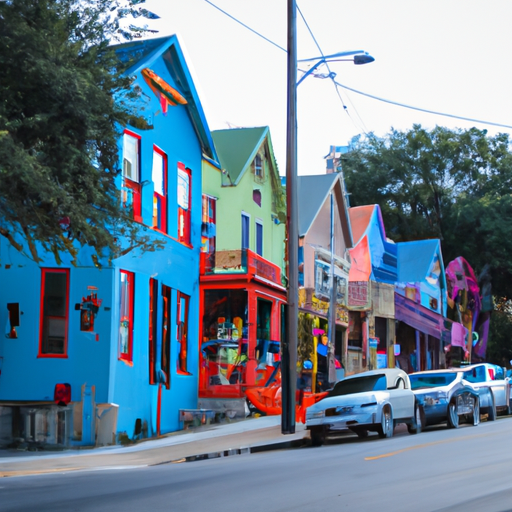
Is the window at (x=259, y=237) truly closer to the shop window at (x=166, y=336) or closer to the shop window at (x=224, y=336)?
the shop window at (x=224, y=336)

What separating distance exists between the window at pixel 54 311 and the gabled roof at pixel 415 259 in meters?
28.7

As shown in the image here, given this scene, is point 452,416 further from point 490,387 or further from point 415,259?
point 415,259

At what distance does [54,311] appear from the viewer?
→ 63.6 ft

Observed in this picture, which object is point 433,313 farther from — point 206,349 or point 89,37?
point 89,37

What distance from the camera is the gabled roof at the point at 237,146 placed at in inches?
1099

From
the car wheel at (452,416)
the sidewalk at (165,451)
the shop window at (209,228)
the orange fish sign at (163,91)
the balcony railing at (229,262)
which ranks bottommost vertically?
the sidewalk at (165,451)

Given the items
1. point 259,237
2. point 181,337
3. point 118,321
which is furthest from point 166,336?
point 259,237

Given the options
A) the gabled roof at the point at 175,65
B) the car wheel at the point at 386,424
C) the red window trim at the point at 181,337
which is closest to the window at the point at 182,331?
the red window trim at the point at 181,337

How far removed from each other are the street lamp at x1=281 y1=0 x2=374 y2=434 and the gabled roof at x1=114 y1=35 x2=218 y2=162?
11.3 ft

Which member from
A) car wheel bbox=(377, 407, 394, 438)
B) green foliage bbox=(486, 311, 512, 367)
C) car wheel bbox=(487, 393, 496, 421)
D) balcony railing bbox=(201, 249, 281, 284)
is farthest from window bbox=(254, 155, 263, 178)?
green foliage bbox=(486, 311, 512, 367)

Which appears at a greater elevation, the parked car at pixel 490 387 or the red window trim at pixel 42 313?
the red window trim at pixel 42 313

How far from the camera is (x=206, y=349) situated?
974 inches

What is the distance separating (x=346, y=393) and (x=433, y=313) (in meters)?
27.5

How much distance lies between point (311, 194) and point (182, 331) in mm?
12731
